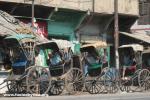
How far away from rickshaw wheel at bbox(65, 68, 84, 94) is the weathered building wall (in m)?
5.92

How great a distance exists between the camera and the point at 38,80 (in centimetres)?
2102

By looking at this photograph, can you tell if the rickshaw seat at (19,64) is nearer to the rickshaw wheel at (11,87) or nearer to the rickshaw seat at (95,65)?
the rickshaw wheel at (11,87)

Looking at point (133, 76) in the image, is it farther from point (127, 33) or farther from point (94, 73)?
point (127, 33)

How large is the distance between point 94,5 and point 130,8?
3506 mm

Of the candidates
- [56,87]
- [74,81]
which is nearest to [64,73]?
[56,87]

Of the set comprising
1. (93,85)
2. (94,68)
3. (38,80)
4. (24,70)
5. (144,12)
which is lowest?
(93,85)

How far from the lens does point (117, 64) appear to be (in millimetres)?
30938

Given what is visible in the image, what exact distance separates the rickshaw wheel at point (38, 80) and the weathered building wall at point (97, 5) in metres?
6.63

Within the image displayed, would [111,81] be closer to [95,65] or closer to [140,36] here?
[95,65]

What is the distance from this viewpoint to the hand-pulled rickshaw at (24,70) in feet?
67.9

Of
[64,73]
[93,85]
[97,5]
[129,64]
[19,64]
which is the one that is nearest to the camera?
[19,64]

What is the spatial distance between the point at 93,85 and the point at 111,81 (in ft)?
3.56

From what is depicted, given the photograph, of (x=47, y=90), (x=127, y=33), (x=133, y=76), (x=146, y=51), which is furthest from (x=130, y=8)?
(x=47, y=90)

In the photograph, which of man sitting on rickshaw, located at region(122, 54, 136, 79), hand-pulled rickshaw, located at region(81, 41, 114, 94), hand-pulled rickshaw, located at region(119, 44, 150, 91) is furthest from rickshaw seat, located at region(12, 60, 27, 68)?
man sitting on rickshaw, located at region(122, 54, 136, 79)
